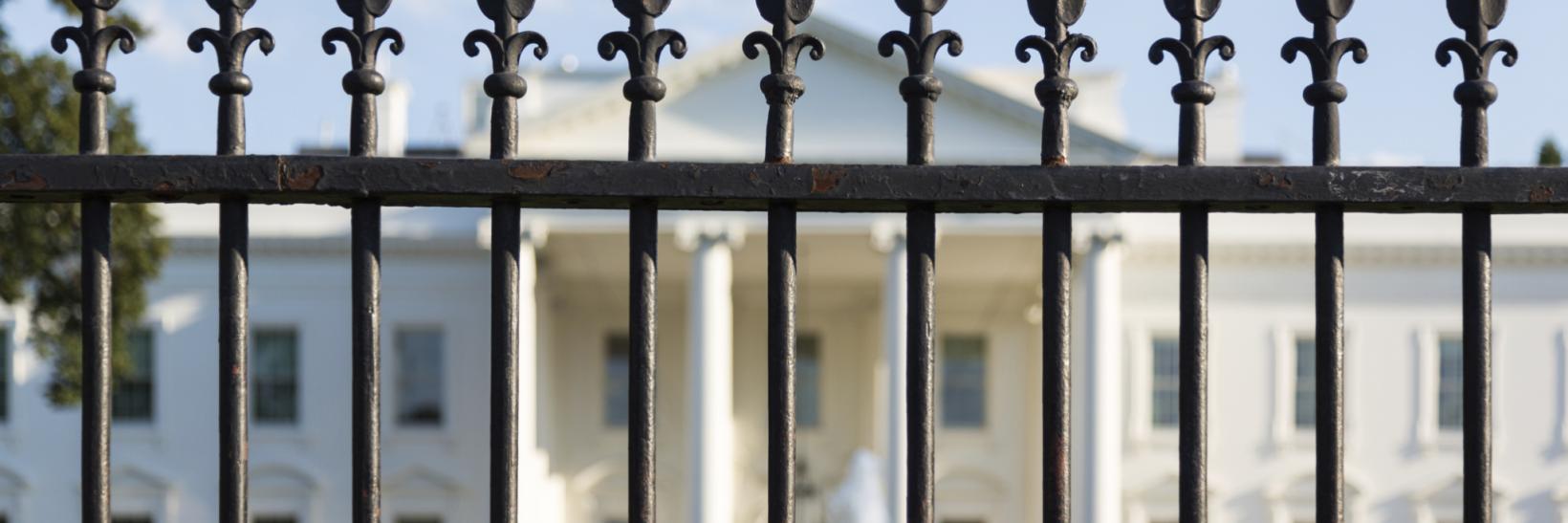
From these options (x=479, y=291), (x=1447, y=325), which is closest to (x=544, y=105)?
(x=479, y=291)

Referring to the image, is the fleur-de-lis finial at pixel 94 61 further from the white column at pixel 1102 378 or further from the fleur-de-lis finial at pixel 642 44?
the white column at pixel 1102 378

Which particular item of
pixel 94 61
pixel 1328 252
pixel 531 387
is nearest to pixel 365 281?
pixel 94 61

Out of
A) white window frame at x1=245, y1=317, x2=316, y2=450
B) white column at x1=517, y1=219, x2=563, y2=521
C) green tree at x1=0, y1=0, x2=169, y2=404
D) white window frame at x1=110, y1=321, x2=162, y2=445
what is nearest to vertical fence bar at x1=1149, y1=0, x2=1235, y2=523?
green tree at x1=0, y1=0, x2=169, y2=404

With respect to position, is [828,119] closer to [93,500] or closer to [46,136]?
[46,136]

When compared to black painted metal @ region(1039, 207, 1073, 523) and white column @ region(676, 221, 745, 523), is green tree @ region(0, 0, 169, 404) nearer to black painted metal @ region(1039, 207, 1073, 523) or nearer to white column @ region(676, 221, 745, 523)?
white column @ region(676, 221, 745, 523)

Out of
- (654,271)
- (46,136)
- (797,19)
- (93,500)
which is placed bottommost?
(93,500)

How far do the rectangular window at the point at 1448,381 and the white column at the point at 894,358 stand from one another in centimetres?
846

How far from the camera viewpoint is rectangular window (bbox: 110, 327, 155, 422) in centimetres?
2495

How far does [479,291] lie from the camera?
991 inches

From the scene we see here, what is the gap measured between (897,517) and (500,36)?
18.2 meters

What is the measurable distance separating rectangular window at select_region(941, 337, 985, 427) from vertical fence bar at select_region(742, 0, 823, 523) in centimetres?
2438

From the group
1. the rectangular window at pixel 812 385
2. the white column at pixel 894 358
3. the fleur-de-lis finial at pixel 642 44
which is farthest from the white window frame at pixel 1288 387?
the fleur-de-lis finial at pixel 642 44

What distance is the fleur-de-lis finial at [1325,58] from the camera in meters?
2.10

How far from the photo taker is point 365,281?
2180mm
